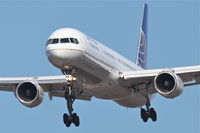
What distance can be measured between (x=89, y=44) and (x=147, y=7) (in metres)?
25.5

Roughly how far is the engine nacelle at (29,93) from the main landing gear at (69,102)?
1.93 meters

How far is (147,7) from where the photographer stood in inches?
2965

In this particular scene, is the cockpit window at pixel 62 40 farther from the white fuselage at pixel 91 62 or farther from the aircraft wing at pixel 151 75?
the aircraft wing at pixel 151 75

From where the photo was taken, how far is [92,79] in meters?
51.3

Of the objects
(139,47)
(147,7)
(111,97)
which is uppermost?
(147,7)

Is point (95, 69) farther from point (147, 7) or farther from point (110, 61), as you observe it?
point (147, 7)

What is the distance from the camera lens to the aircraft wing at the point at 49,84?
54.6 m

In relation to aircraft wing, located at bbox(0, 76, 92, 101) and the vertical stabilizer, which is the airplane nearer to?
aircraft wing, located at bbox(0, 76, 92, 101)

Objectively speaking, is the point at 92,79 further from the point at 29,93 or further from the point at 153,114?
the point at 153,114

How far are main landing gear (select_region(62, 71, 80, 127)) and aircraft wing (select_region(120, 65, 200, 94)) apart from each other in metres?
3.41

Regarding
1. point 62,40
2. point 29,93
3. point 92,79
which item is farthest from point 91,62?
point 29,93

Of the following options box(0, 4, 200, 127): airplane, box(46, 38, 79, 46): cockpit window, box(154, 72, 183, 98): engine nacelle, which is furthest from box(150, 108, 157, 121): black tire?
box(46, 38, 79, 46): cockpit window

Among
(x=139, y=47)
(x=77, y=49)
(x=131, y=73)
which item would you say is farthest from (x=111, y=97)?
(x=139, y=47)

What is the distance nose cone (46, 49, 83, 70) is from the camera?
48.7 m
